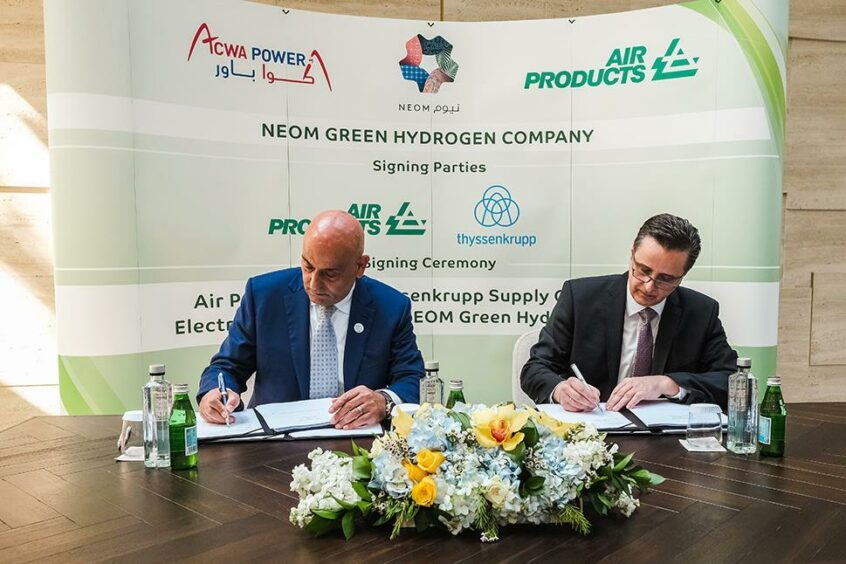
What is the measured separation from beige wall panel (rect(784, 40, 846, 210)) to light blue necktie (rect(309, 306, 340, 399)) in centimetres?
328

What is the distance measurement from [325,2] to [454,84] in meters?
1.07

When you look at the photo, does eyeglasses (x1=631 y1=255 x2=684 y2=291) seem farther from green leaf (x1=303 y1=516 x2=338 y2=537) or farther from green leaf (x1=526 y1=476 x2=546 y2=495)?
green leaf (x1=303 y1=516 x2=338 y2=537)

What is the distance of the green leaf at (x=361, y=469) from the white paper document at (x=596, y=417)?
0.83 m

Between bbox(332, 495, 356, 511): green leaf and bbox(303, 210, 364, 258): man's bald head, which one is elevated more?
bbox(303, 210, 364, 258): man's bald head

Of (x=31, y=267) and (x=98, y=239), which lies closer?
(x=98, y=239)

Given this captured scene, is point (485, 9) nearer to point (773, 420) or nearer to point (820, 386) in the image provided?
point (773, 420)

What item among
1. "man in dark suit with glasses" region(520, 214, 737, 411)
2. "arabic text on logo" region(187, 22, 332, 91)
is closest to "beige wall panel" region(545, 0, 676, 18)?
"arabic text on logo" region(187, 22, 332, 91)

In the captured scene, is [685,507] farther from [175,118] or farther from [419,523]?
[175,118]

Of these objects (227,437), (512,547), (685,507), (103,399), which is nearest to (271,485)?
(227,437)

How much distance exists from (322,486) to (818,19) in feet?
14.8

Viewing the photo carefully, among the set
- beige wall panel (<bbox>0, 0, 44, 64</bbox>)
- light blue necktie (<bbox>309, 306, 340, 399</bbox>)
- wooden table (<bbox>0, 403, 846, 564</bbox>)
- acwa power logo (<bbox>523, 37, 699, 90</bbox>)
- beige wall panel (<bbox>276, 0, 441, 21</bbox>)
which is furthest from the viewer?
beige wall panel (<bbox>276, 0, 441, 21</bbox>)

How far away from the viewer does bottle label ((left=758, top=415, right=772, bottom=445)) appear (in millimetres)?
1764

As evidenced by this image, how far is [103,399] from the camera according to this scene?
3043mm

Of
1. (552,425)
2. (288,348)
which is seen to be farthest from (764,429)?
(288,348)
